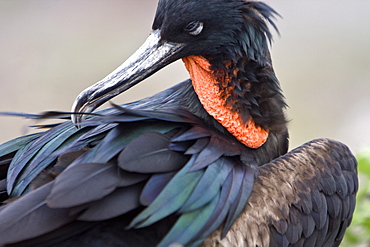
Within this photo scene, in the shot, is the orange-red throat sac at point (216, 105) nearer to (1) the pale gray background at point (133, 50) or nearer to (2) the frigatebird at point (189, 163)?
(2) the frigatebird at point (189, 163)

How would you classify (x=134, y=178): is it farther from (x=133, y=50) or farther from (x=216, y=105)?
(x=133, y=50)

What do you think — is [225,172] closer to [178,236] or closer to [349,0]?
[178,236]

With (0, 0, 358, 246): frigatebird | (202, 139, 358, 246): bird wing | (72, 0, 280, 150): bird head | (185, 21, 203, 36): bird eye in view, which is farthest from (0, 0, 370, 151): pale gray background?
(185, 21, 203, 36): bird eye

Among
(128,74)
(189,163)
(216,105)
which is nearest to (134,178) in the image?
(189,163)

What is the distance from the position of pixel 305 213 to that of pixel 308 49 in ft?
15.2

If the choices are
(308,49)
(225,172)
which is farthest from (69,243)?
(308,49)

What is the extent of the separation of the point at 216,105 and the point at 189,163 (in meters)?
0.42

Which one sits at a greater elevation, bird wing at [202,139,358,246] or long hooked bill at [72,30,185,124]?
long hooked bill at [72,30,185,124]

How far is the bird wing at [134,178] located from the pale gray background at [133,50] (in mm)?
3167

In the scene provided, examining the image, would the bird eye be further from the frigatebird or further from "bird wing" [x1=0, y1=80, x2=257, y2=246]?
"bird wing" [x1=0, y1=80, x2=257, y2=246]

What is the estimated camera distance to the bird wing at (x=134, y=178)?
2162mm

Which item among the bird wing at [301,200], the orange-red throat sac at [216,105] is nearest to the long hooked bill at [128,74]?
the orange-red throat sac at [216,105]

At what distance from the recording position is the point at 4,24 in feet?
23.3

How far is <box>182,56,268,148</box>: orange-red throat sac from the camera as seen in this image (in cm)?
269
